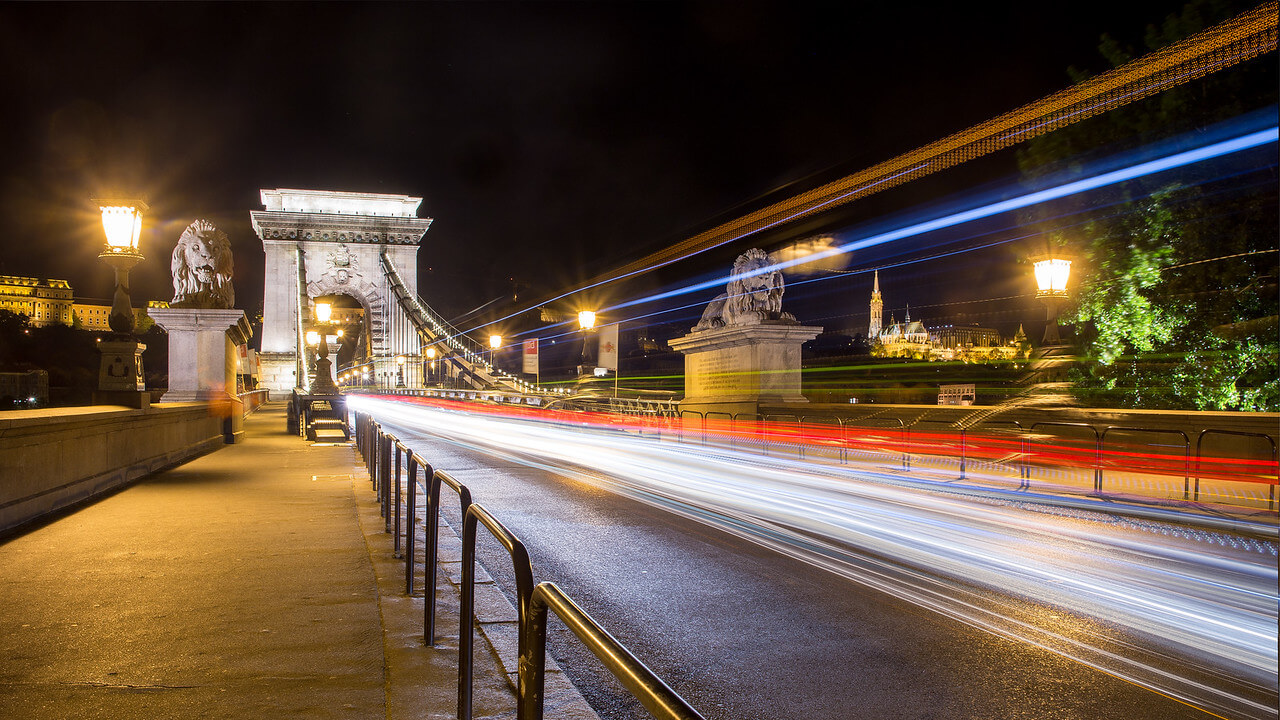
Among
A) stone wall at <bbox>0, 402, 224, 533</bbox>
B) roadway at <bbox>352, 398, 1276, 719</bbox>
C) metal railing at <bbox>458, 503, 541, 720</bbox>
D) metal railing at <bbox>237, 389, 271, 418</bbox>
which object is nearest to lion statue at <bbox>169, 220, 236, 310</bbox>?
stone wall at <bbox>0, 402, 224, 533</bbox>

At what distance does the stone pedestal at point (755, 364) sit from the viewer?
18.0m

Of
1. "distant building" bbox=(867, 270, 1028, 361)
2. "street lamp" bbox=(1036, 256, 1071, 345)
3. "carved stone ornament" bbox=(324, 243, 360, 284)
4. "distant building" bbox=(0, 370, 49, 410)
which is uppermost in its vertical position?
"carved stone ornament" bbox=(324, 243, 360, 284)

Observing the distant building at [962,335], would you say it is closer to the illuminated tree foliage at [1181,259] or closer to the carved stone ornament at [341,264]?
the carved stone ornament at [341,264]

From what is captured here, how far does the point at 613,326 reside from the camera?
→ 22.1 metres

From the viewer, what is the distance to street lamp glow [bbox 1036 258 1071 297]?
46.9ft

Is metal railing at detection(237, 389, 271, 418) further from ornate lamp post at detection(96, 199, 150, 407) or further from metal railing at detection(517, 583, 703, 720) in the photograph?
metal railing at detection(517, 583, 703, 720)

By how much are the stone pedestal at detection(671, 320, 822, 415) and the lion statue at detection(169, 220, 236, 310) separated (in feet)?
34.2

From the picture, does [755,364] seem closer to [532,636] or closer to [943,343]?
[532,636]

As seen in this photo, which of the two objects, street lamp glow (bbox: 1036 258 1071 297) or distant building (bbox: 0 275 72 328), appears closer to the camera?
street lamp glow (bbox: 1036 258 1071 297)

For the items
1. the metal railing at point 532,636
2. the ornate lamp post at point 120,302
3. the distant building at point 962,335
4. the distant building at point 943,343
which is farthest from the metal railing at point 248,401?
the distant building at point 962,335

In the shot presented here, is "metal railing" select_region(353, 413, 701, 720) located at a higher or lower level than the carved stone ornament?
lower

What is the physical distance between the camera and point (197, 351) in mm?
16109

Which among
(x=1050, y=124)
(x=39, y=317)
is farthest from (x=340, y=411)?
(x=39, y=317)

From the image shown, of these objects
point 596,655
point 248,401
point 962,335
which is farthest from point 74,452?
point 962,335
